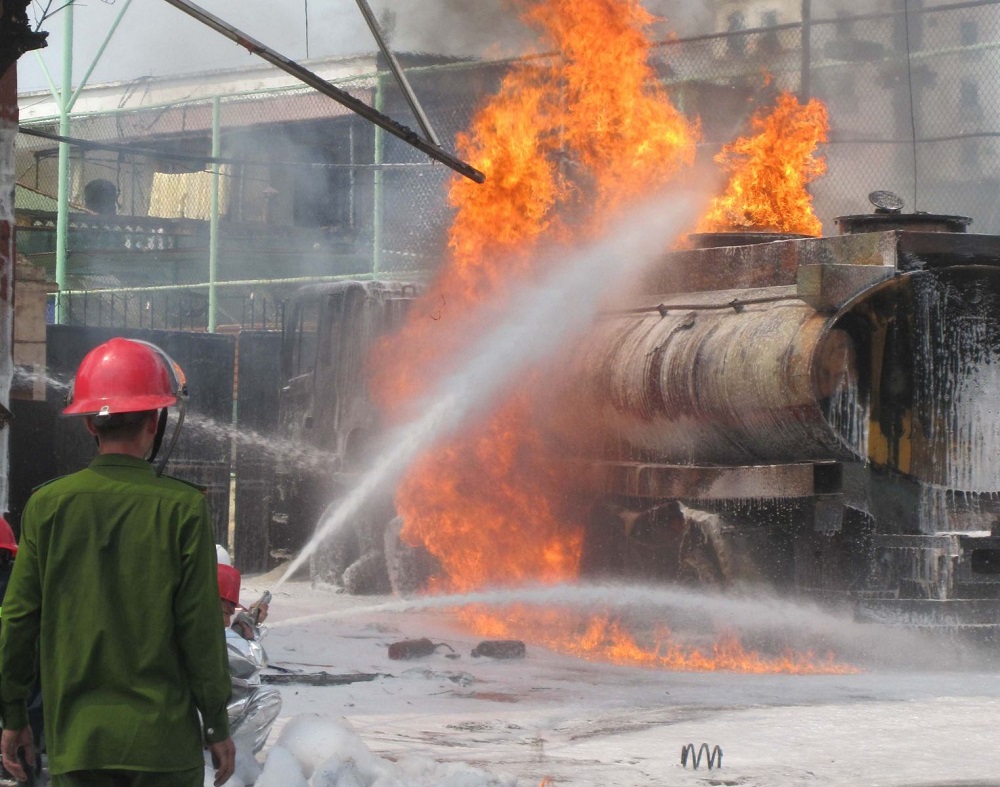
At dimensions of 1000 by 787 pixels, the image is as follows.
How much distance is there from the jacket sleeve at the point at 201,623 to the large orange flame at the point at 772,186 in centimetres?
854

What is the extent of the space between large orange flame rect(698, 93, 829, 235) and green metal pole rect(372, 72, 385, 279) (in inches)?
158

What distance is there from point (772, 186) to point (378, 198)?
4907mm

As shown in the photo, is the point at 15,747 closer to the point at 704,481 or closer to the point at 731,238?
the point at 704,481

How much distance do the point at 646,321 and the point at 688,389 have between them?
3.32 feet

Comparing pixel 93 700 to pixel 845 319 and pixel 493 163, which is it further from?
pixel 493 163

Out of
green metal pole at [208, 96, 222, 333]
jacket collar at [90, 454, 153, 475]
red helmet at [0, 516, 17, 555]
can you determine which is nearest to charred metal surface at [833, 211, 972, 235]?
red helmet at [0, 516, 17, 555]

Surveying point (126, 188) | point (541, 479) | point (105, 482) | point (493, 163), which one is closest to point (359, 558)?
point (541, 479)

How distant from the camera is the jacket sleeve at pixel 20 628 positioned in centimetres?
338

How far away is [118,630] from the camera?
10.9 feet

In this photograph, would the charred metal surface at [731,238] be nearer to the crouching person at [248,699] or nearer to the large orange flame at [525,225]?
the large orange flame at [525,225]

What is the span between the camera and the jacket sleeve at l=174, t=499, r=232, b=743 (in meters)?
3.35

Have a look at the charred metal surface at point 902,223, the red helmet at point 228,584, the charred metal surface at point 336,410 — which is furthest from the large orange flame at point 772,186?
the red helmet at point 228,584

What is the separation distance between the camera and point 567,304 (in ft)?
37.0

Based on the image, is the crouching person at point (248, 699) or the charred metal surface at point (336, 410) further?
the charred metal surface at point (336, 410)
